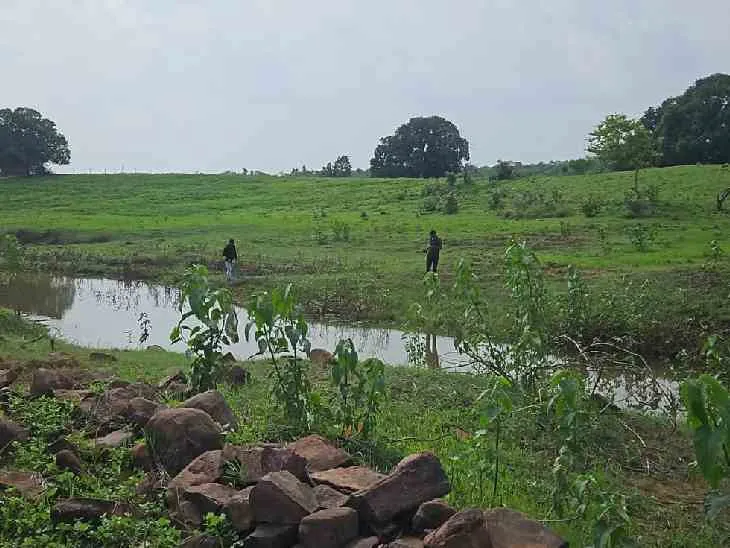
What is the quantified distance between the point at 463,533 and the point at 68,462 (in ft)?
9.90

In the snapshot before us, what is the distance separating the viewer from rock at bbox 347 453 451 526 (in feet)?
14.4

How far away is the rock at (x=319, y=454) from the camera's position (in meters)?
5.09

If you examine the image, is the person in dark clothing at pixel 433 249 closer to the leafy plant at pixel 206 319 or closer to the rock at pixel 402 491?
the leafy plant at pixel 206 319

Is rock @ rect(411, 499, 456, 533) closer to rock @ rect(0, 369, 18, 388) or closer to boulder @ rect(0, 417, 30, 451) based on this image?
boulder @ rect(0, 417, 30, 451)

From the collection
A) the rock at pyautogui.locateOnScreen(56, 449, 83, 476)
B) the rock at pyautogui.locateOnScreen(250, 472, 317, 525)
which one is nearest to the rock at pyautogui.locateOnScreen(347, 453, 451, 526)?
the rock at pyautogui.locateOnScreen(250, 472, 317, 525)

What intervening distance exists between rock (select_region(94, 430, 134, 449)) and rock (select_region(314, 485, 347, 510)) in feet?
6.19

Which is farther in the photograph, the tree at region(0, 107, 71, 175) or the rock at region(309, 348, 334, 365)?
the tree at region(0, 107, 71, 175)

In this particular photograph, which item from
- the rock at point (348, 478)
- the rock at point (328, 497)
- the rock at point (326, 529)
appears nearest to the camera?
the rock at point (326, 529)

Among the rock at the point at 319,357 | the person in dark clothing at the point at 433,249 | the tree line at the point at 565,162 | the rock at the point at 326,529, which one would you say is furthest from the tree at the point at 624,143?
the rock at the point at 326,529

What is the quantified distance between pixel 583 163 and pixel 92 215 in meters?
29.3

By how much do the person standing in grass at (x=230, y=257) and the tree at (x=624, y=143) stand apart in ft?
63.8

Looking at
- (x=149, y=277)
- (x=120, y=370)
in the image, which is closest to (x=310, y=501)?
(x=120, y=370)

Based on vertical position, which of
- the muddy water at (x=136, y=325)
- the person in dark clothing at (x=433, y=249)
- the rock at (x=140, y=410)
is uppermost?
the person in dark clothing at (x=433, y=249)

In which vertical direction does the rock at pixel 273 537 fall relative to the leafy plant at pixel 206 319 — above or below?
below
